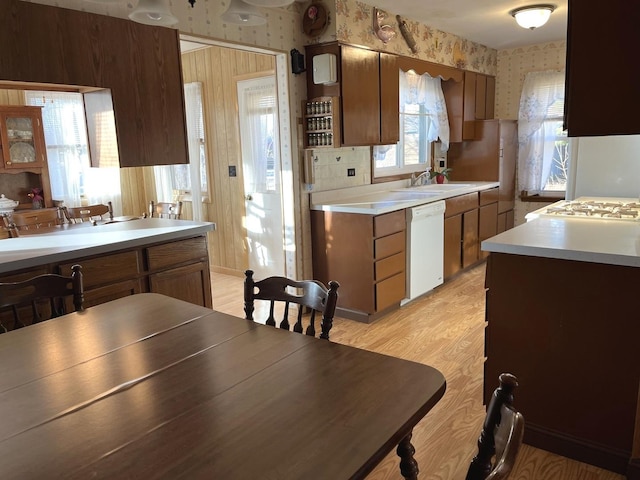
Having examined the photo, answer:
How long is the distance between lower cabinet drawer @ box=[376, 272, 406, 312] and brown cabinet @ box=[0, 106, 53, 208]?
407cm

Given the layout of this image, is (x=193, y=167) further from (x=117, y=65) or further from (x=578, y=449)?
(x=578, y=449)

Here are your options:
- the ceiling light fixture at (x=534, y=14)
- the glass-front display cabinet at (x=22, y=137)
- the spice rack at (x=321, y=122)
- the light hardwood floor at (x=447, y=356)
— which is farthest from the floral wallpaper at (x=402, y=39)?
the glass-front display cabinet at (x=22, y=137)

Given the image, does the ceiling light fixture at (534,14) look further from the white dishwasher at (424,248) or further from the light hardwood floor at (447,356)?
the light hardwood floor at (447,356)

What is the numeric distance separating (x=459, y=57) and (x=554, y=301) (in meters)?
3.98

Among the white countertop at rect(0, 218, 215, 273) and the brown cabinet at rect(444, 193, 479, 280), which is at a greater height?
the white countertop at rect(0, 218, 215, 273)

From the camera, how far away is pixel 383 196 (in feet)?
14.8

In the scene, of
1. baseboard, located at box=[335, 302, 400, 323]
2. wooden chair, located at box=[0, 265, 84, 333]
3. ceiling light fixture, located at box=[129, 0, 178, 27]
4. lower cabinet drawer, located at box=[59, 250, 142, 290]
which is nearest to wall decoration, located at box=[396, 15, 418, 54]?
baseboard, located at box=[335, 302, 400, 323]

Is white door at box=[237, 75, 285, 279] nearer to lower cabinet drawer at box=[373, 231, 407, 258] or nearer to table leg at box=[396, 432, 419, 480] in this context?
lower cabinet drawer at box=[373, 231, 407, 258]

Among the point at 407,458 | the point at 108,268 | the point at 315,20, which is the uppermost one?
the point at 315,20

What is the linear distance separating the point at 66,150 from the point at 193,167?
5.19ft

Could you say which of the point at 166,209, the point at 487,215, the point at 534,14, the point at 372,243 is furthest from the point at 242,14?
the point at 487,215

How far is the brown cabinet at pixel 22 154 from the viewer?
5.24 m

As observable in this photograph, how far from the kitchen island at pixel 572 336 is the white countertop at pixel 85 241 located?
5.79 ft

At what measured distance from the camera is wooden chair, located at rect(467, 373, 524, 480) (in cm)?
79
